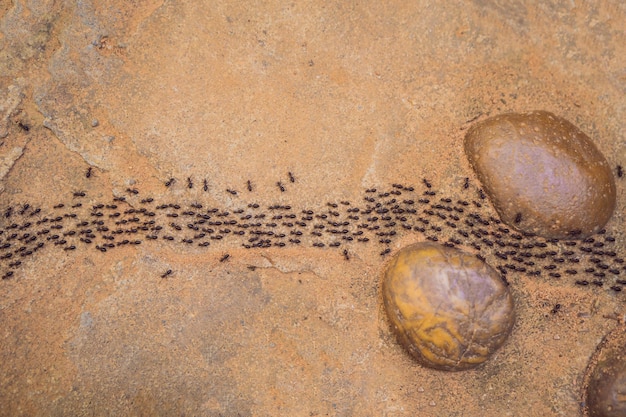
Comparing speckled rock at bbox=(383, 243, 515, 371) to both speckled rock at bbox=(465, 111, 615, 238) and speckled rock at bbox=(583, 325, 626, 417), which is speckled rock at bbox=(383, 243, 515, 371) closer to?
speckled rock at bbox=(465, 111, 615, 238)

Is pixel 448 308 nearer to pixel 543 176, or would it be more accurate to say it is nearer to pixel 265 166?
pixel 543 176

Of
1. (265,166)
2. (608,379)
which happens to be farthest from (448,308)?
(265,166)

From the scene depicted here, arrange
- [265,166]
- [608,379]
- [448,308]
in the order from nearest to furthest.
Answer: [448,308] < [608,379] < [265,166]

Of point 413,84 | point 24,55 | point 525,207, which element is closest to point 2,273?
point 24,55

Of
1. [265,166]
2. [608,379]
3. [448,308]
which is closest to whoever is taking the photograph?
[448,308]

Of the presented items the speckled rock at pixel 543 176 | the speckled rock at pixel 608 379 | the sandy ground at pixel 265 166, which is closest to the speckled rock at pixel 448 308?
the sandy ground at pixel 265 166

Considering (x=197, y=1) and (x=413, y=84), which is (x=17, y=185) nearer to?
(x=197, y=1)
